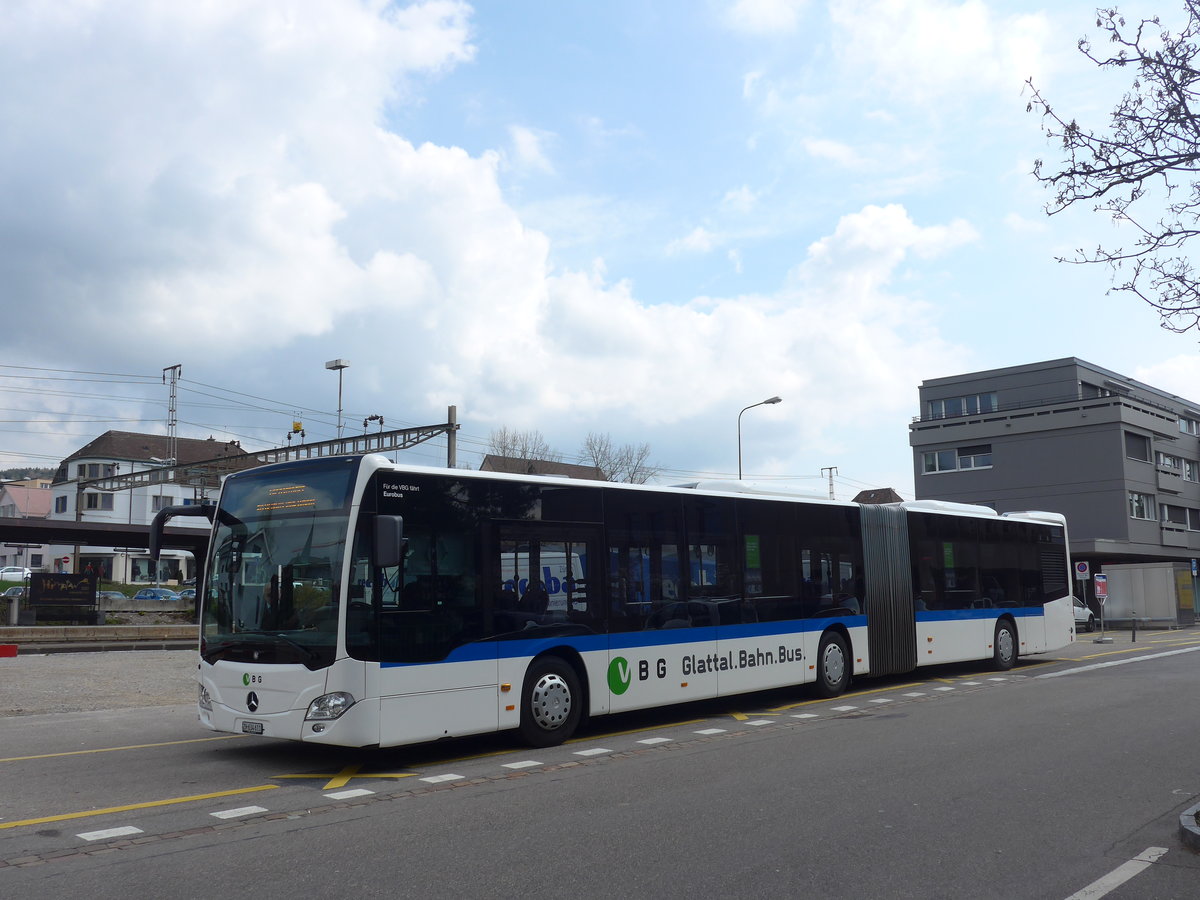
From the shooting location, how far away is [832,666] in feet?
51.5

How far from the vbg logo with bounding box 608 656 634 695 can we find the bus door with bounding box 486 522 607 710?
0.14 metres

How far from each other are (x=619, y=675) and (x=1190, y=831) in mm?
6387

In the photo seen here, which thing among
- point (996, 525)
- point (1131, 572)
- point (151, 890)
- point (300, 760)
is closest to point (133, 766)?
point (300, 760)

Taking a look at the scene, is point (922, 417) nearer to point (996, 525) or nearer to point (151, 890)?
point (996, 525)

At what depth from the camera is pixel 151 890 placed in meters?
5.70

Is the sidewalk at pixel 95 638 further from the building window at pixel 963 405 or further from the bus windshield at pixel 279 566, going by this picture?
the building window at pixel 963 405

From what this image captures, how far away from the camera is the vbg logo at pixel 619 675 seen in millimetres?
11820

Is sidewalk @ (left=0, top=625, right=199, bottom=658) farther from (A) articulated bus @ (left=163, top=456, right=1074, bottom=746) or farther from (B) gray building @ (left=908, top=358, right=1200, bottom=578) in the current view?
(B) gray building @ (left=908, top=358, right=1200, bottom=578)

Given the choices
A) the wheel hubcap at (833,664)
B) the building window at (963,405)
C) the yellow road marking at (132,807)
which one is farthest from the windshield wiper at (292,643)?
the building window at (963,405)

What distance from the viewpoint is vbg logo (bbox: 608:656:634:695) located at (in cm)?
1182

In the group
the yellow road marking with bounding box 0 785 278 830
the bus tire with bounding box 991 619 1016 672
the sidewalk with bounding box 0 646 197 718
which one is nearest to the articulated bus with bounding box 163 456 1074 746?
the yellow road marking with bounding box 0 785 278 830

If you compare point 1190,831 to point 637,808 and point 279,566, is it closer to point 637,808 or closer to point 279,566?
point 637,808

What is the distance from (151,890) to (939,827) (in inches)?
196

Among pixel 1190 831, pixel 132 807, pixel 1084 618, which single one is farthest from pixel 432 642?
pixel 1084 618
